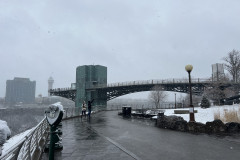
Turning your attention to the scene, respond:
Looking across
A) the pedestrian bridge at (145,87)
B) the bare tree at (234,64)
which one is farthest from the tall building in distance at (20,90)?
the bare tree at (234,64)

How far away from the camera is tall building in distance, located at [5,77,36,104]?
157125 millimetres

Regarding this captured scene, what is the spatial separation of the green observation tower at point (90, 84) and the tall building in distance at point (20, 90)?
110220 millimetres

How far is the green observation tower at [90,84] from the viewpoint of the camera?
68.2 metres

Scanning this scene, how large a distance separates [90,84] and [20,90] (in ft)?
417

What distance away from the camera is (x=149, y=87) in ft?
216

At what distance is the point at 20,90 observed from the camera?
164750 millimetres

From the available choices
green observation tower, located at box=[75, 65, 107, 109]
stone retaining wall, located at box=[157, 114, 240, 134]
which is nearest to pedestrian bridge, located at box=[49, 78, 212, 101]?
green observation tower, located at box=[75, 65, 107, 109]

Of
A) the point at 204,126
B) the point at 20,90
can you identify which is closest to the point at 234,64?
the point at 204,126

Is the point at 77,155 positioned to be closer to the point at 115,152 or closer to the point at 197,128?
the point at 115,152

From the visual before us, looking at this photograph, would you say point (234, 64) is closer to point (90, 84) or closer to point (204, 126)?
point (204, 126)

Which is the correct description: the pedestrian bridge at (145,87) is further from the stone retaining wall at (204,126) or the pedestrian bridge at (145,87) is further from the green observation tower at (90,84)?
the stone retaining wall at (204,126)

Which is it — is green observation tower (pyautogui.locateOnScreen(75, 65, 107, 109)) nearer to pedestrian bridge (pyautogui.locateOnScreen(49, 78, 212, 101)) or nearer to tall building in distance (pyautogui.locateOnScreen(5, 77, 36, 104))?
pedestrian bridge (pyautogui.locateOnScreen(49, 78, 212, 101))

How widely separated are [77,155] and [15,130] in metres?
40.3

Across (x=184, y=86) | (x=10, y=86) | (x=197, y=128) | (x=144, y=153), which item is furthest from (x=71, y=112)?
(x=10, y=86)
